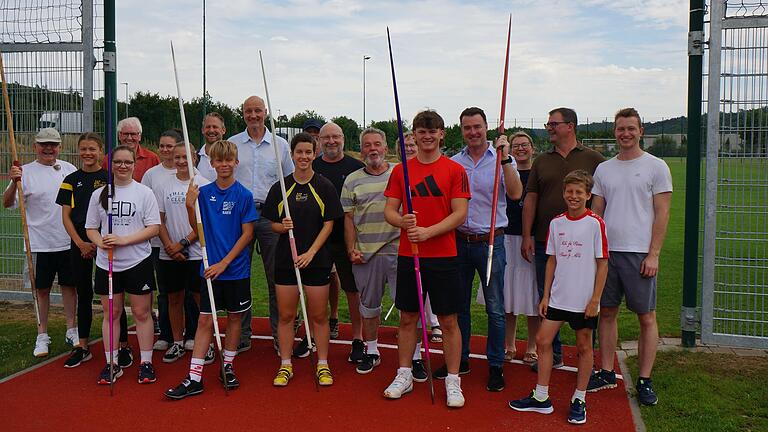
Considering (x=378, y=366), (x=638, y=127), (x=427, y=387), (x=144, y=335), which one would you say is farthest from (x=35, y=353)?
(x=638, y=127)

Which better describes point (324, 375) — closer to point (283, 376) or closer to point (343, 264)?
point (283, 376)

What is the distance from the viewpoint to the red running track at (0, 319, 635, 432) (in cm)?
417

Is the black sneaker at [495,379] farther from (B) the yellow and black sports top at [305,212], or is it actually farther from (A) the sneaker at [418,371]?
(B) the yellow and black sports top at [305,212]

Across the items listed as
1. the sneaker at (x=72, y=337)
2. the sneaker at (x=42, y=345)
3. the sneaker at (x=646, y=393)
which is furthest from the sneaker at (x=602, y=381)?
the sneaker at (x=42, y=345)

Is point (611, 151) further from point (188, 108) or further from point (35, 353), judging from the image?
point (35, 353)

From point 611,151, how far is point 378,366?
2835 centimetres

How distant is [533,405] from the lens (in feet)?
14.5

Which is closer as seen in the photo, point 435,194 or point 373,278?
point 435,194

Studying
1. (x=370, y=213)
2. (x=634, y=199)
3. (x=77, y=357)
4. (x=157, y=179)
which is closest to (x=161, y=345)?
(x=77, y=357)

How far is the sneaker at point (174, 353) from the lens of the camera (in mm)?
5500

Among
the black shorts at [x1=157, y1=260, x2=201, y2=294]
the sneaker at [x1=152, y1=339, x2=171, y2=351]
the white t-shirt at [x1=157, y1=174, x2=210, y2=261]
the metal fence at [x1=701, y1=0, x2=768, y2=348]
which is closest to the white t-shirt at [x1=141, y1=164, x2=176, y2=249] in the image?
the white t-shirt at [x1=157, y1=174, x2=210, y2=261]

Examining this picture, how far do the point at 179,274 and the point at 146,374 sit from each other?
2.97 ft

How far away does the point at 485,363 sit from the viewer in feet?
18.1

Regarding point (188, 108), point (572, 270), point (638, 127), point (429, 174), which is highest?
point (188, 108)
